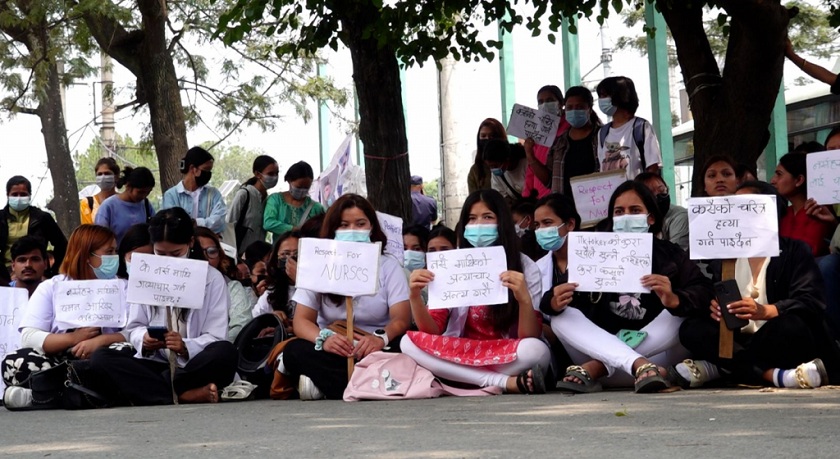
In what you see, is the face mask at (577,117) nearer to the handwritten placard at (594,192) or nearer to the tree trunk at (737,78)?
the handwritten placard at (594,192)

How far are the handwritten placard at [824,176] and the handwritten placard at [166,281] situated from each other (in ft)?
12.8

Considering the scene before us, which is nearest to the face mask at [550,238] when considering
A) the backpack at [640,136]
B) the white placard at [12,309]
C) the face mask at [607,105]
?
the backpack at [640,136]

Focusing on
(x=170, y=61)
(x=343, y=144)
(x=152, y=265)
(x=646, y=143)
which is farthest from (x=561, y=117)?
(x=170, y=61)

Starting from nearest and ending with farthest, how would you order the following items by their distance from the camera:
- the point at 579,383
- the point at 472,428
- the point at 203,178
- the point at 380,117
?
the point at 472,428, the point at 579,383, the point at 380,117, the point at 203,178

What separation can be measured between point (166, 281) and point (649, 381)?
122 inches

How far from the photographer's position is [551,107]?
11.5m

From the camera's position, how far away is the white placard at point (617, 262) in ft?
27.1

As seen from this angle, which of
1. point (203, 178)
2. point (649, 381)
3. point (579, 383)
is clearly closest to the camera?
point (649, 381)

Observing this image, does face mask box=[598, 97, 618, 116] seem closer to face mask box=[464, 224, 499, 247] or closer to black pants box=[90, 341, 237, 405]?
face mask box=[464, 224, 499, 247]

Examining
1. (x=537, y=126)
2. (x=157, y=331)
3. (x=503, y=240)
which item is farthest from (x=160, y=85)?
(x=503, y=240)

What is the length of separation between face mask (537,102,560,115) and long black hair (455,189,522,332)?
9.34ft

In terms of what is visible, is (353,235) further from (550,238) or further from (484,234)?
(550,238)

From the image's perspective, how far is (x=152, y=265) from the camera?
8.87 metres

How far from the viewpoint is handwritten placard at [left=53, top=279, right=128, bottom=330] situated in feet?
29.7
